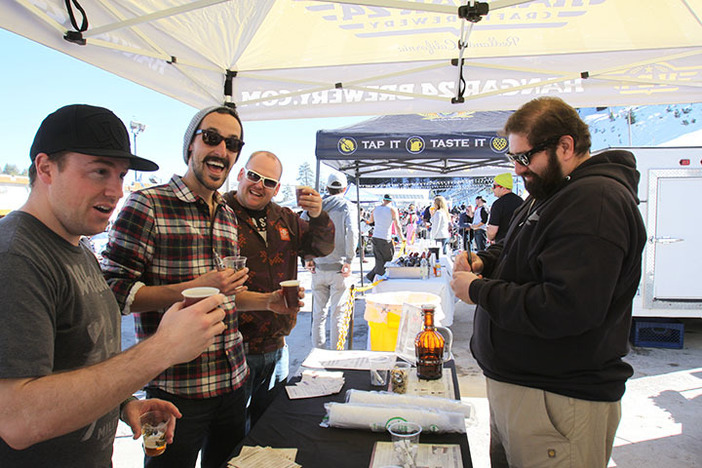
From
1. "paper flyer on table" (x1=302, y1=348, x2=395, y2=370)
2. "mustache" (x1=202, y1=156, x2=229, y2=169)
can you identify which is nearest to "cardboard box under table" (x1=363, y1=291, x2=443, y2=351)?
"paper flyer on table" (x1=302, y1=348, x2=395, y2=370)

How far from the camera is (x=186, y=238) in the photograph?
67.9 inches

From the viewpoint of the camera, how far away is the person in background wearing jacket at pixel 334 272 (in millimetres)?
4789

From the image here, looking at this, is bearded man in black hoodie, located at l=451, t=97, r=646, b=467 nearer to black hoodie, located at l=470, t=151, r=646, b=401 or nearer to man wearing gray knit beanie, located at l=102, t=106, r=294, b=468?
black hoodie, located at l=470, t=151, r=646, b=401

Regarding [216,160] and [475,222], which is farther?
[475,222]

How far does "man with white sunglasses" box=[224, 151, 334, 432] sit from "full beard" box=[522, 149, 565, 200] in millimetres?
1171

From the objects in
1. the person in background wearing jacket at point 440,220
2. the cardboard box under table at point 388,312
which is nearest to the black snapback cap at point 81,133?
the cardboard box under table at point 388,312

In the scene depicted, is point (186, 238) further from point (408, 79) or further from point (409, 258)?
point (409, 258)

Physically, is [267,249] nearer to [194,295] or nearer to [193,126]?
[193,126]

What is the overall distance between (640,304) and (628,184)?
15.1 ft

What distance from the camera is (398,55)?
134 inches

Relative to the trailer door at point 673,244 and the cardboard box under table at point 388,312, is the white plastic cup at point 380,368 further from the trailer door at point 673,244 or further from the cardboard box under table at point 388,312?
the trailer door at point 673,244

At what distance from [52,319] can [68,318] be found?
8 cm

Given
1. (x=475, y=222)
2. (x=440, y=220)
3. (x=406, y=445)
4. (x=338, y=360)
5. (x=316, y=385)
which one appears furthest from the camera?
(x=475, y=222)

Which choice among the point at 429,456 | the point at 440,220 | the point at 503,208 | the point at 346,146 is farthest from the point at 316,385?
the point at 440,220
